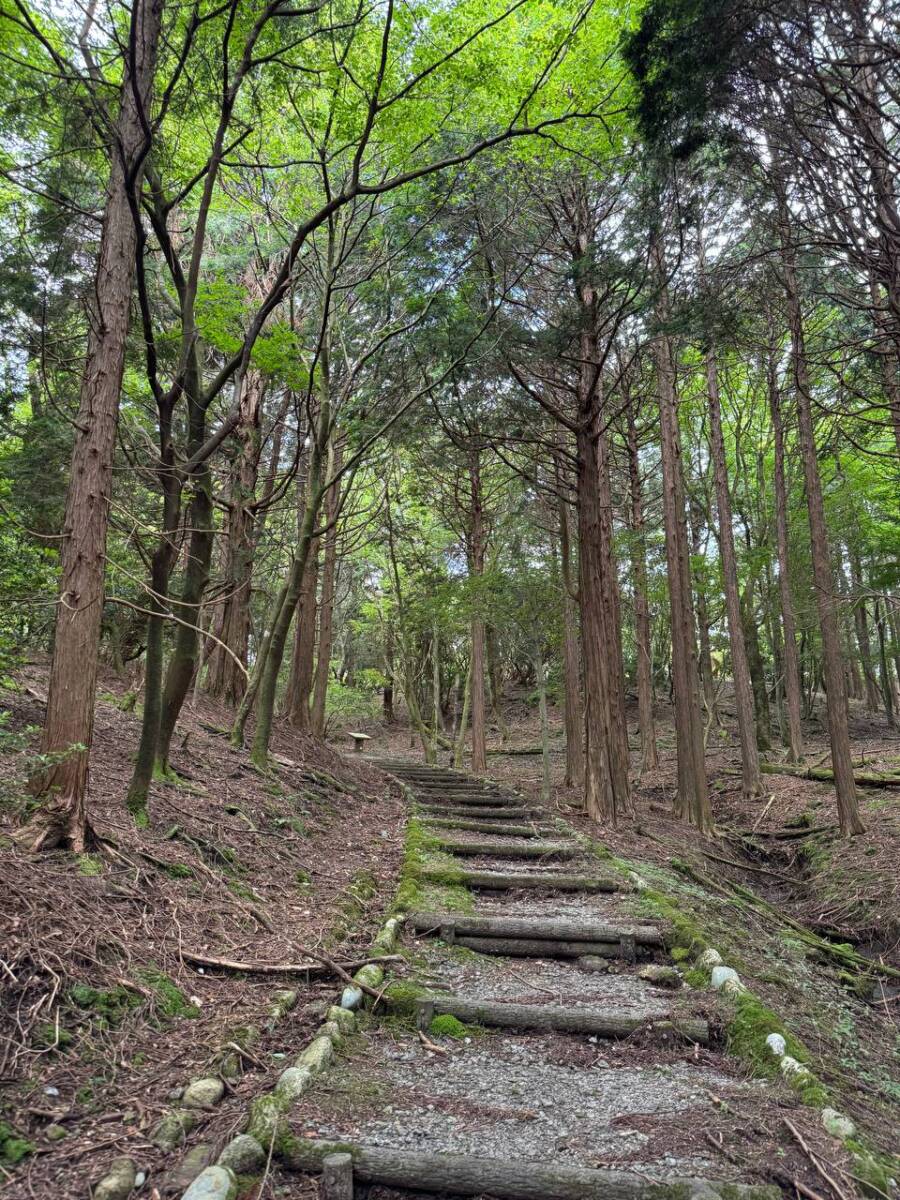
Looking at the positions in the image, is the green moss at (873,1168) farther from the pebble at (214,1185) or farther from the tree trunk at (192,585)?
the tree trunk at (192,585)

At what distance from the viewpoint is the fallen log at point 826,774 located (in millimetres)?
11969

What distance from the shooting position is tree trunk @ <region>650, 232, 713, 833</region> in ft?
34.2

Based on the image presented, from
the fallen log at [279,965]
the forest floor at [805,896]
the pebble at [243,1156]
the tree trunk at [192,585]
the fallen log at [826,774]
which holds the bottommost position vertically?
the forest floor at [805,896]

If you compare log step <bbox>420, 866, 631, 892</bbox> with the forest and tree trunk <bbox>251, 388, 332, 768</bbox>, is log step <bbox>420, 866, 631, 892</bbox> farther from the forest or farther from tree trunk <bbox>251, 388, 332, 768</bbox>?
tree trunk <bbox>251, 388, 332, 768</bbox>

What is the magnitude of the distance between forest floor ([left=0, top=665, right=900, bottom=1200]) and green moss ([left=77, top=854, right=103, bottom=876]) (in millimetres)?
17

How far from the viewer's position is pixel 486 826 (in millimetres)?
8883

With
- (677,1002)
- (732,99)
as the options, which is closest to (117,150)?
(732,99)

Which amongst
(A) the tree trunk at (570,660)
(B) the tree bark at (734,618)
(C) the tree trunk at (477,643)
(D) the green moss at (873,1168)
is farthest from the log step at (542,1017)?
(C) the tree trunk at (477,643)

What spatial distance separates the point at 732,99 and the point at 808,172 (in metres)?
1.01

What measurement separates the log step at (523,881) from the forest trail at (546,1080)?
1.79 feet

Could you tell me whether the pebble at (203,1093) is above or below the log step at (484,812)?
below

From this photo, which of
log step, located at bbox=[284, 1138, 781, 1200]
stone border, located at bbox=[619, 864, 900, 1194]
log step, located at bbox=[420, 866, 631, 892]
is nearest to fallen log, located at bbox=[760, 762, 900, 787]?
log step, located at bbox=[420, 866, 631, 892]

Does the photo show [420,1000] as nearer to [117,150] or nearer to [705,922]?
[705,922]

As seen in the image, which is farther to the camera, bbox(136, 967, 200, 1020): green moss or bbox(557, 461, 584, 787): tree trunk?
bbox(557, 461, 584, 787): tree trunk
